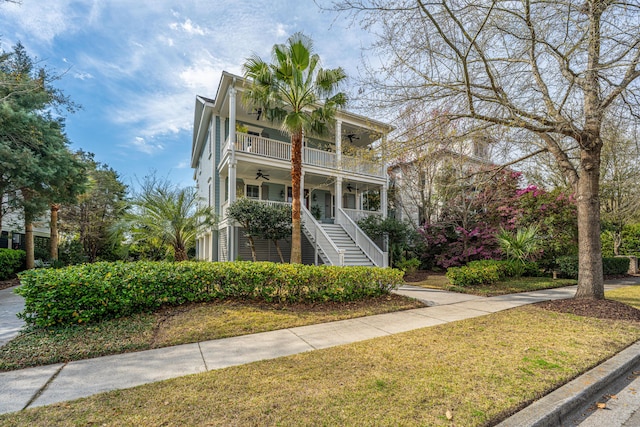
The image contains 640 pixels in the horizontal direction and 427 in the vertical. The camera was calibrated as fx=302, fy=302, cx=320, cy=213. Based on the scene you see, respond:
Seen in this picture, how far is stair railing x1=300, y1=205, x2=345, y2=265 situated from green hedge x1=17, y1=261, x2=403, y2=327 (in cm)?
349

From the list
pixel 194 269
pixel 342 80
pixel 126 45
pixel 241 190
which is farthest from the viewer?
pixel 241 190

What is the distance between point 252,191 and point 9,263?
10.3m

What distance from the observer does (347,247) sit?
13.1 metres

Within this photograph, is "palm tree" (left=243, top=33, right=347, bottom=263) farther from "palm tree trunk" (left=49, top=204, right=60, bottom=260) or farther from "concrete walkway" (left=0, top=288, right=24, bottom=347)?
"palm tree trunk" (left=49, top=204, right=60, bottom=260)

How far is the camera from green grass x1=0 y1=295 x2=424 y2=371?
4.10 m

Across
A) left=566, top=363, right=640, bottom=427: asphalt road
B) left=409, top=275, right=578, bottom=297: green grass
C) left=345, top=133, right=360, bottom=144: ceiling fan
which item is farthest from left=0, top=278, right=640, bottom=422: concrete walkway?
left=345, top=133, right=360, bottom=144: ceiling fan

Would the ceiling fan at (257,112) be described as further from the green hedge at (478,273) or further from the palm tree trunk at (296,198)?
the green hedge at (478,273)

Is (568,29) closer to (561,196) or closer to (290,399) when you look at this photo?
(290,399)

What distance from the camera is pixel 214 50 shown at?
924 cm

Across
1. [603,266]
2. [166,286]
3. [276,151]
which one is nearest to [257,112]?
[276,151]

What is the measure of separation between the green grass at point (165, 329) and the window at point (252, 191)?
32.0ft

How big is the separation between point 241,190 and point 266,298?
31.5 ft

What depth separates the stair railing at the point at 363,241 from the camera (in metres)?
12.5

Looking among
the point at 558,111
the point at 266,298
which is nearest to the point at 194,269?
the point at 266,298
